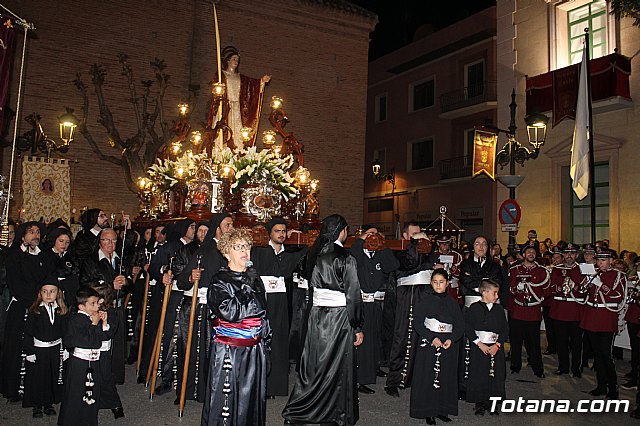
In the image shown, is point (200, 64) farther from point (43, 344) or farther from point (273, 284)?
point (43, 344)

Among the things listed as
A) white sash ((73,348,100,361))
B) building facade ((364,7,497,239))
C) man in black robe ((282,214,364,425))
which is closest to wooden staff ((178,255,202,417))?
white sash ((73,348,100,361))

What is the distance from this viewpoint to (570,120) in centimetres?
1639

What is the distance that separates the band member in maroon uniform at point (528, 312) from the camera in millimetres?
8557

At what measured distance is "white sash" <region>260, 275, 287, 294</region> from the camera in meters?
6.84

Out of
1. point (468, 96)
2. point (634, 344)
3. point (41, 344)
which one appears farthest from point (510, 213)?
point (468, 96)

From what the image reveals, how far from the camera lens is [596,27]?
16031 millimetres

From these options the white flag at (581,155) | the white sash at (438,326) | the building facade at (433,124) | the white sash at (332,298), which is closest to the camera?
the white sash at (332,298)

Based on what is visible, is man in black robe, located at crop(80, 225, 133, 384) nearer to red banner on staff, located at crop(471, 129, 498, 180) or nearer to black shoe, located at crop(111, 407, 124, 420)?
black shoe, located at crop(111, 407, 124, 420)

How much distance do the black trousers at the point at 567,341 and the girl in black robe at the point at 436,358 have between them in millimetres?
3279

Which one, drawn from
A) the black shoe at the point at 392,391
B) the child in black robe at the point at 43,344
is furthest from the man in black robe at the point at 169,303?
the black shoe at the point at 392,391

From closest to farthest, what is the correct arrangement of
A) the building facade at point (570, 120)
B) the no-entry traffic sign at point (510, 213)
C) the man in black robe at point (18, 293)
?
the man in black robe at point (18, 293), the no-entry traffic sign at point (510, 213), the building facade at point (570, 120)

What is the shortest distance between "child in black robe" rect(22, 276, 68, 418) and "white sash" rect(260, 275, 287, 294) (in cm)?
223

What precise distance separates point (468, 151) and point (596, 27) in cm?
951

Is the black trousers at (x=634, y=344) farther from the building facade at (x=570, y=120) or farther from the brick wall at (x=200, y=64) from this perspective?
the brick wall at (x=200, y=64)
